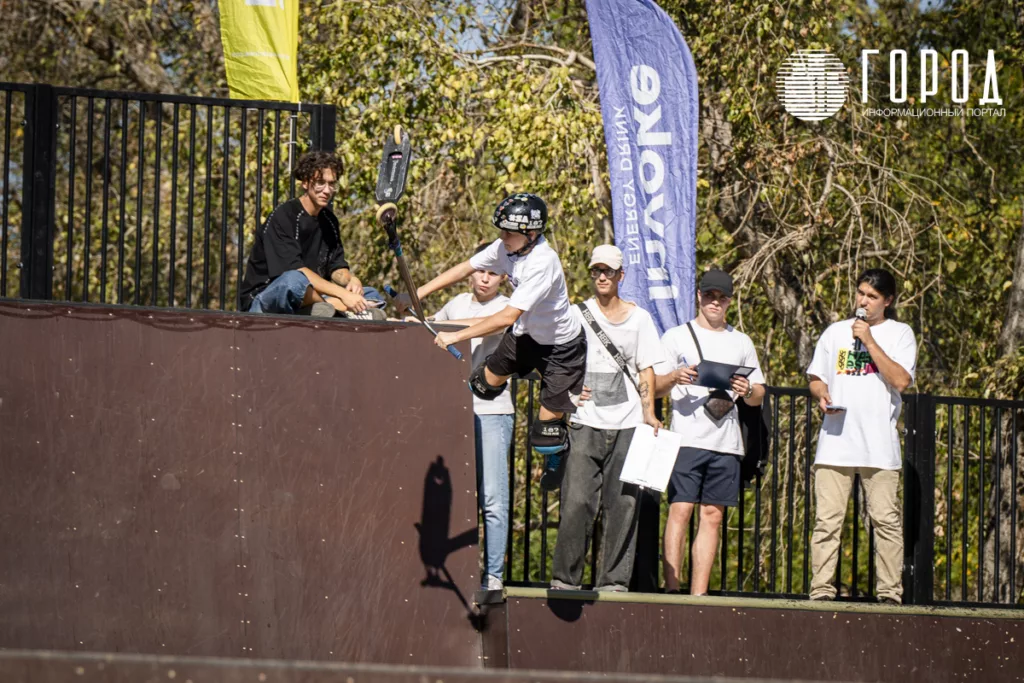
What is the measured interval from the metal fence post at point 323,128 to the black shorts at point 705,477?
2.79 meters

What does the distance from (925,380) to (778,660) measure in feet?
23.2

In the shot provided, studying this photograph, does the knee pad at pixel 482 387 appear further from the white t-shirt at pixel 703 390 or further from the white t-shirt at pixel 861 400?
the white t-shirt at pixel 861 400

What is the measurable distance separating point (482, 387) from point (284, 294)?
1.19 meters

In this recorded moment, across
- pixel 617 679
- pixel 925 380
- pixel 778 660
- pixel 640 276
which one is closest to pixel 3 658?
pixel 617 679

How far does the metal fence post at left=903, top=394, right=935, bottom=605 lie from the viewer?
824 cm

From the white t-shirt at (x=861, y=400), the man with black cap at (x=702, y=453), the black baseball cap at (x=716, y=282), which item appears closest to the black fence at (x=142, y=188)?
the black baseball cap at (x=716, y=282)

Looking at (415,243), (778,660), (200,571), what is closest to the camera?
(200,571)

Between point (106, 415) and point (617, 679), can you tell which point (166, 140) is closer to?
point (106, 415)

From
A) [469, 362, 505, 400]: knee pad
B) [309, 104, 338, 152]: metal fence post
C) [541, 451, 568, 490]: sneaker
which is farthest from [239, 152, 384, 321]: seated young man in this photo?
[541, 451, 568, 490]: sneaker

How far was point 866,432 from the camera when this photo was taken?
780 cm

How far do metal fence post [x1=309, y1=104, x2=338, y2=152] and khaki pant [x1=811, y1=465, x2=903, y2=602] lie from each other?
11.7 ft

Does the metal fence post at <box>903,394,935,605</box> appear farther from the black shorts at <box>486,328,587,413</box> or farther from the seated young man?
the seated young man

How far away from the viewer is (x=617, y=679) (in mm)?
3846
